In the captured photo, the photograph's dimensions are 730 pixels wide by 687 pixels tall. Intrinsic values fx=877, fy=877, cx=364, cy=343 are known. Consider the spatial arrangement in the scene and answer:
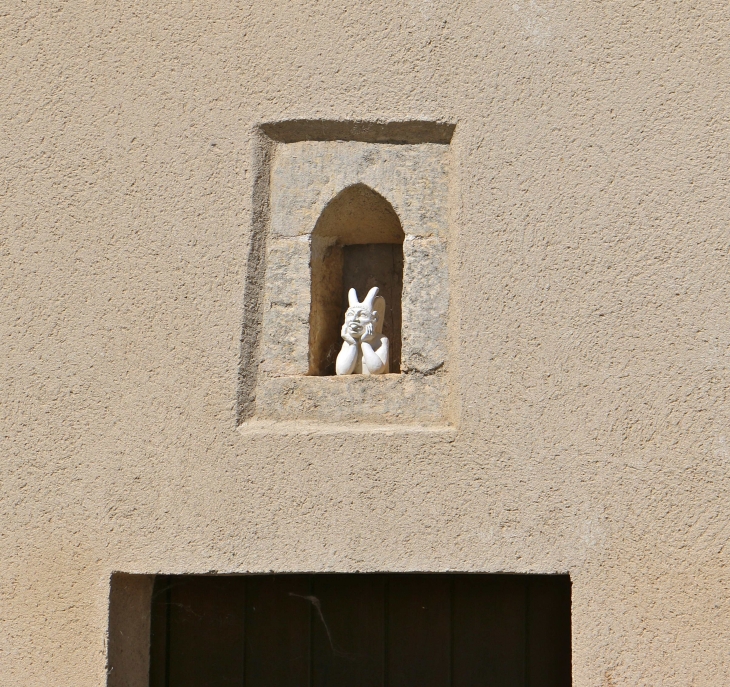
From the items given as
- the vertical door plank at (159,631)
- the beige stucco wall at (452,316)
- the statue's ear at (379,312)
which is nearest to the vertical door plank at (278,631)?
the vertical door plank at (159,631)

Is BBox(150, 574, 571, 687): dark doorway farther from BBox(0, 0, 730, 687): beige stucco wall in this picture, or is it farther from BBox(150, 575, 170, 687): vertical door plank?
BBox(0, 0, 730, 687): beige stucco wall

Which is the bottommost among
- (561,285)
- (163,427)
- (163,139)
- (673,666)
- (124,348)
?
(673,666)

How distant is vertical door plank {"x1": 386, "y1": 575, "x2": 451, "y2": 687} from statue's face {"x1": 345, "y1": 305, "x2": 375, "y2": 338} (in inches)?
29.3

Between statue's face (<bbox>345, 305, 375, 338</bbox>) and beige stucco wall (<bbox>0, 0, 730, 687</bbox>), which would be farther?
statue's face (<bbox>345, 305, 375, 338</bbox>)

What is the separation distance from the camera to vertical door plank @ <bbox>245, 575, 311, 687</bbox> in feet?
8.52

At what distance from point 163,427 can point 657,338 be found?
1311mm

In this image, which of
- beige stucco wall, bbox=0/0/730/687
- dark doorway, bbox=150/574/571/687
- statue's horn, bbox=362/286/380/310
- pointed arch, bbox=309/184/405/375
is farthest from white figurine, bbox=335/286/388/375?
dark doorway, bbox=150/574/571/687

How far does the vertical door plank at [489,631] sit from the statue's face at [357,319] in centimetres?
79

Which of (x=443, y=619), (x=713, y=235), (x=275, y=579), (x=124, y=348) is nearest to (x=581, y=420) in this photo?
(x=713, y=235)

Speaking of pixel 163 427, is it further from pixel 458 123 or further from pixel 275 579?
pixel 458 123

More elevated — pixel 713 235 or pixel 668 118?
pixel 668 118

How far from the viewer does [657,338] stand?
224cm

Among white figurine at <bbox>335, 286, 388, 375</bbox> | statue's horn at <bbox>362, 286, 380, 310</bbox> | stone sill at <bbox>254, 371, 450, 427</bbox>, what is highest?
statue's horn at <bbox>362, 286, 380, 310</bbox>

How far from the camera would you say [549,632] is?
100 inches
